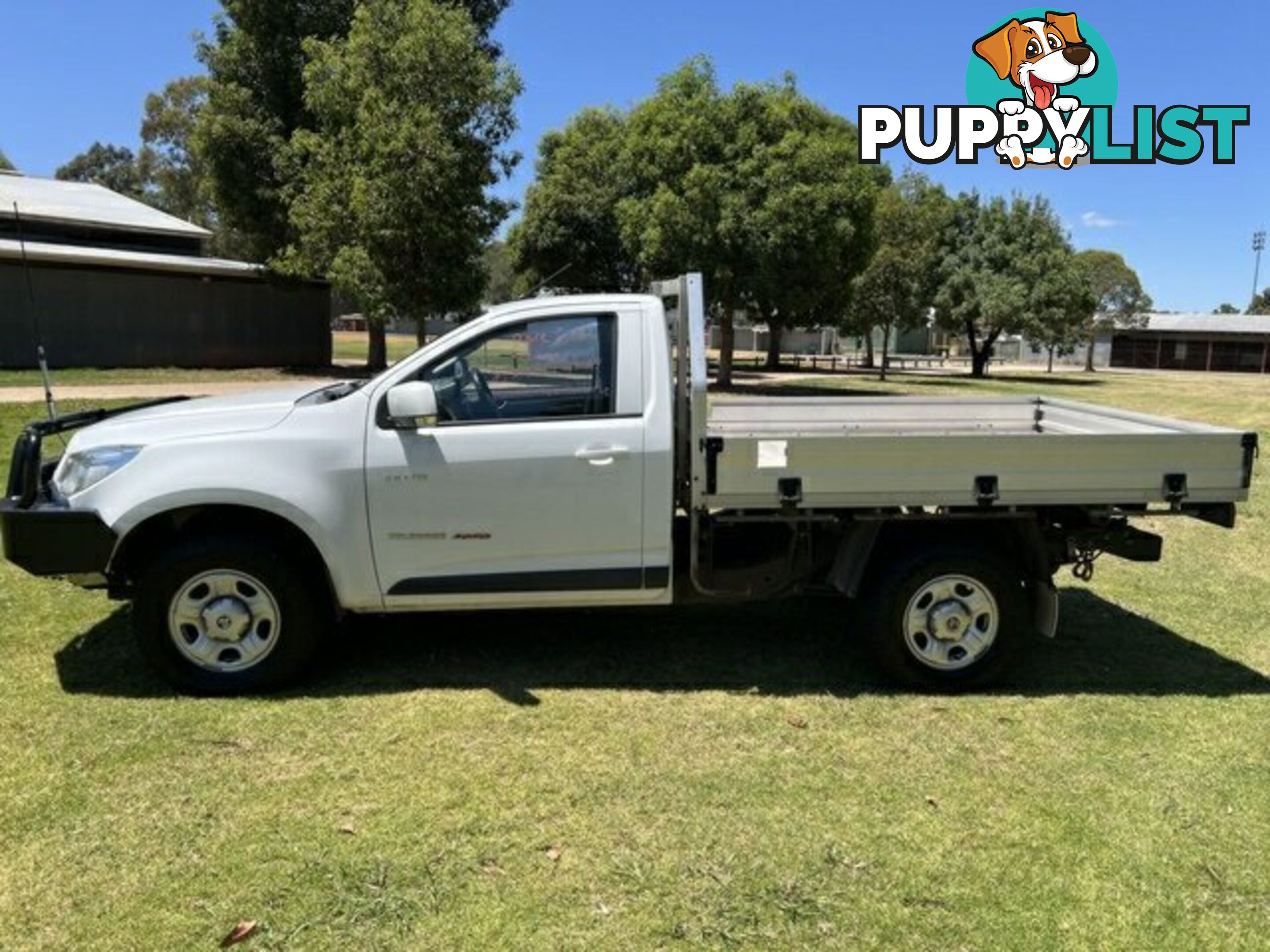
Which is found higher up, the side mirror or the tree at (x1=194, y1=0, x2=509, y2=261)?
the tree at (x1=194, y1=0, x2=509, y2=261)

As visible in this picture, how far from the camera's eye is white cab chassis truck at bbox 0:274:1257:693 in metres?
4.68

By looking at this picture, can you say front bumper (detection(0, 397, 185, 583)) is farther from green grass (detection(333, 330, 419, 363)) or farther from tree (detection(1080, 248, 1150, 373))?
tree (detection(1080, 248, 1150, 373))

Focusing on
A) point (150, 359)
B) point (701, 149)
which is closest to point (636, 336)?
point (701, 149)

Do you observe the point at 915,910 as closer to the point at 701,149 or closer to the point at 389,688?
the point at 389,688

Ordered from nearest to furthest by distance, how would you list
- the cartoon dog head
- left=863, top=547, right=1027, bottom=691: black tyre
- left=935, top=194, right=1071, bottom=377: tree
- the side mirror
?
the side mirror < left=863, top=547, right=1027, bottom=691: black tyre < the cartoon dog head < left=935, top=194, right=1071, bottom=377: tree

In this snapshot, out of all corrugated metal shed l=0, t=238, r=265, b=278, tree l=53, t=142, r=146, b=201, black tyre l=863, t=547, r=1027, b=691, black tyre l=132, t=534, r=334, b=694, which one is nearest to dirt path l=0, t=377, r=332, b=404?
corrugated metal shed l=0, t=238, r=265, b=278

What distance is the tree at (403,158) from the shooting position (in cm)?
2167

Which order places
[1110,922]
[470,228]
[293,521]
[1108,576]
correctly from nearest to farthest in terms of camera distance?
1. [1110,922]
2. [293,521]
3. [1108,576]
4. [470,228]

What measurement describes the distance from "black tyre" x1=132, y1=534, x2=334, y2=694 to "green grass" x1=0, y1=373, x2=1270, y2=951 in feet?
0.51

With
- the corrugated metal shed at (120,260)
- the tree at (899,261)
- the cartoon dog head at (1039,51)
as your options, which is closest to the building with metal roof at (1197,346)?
the tree at (899,261)

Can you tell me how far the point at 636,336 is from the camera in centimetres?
491

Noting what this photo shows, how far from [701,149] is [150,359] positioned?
16.5 meters

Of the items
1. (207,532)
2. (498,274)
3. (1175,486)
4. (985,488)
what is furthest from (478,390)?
(498,274)

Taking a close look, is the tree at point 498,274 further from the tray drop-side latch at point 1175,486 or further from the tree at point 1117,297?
the tree at point 1117,297
